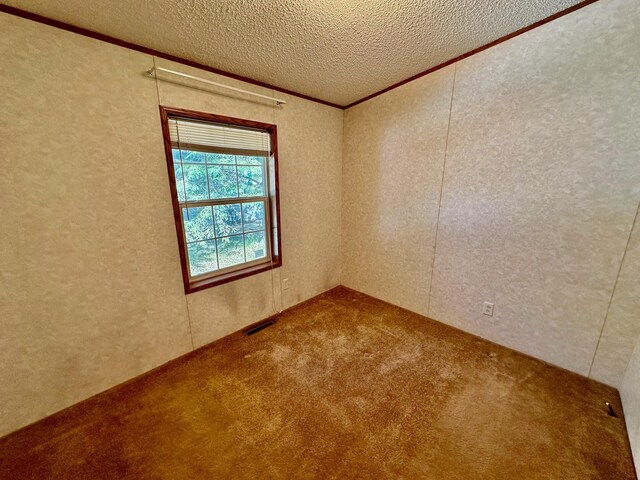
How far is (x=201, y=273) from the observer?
6.94ft

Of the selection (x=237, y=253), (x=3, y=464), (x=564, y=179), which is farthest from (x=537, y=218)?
(x=3, y=464)

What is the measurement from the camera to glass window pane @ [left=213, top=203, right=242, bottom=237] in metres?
2.12

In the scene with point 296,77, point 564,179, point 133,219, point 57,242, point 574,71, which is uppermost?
point 296,77

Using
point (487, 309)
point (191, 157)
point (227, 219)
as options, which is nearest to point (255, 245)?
point (227, 219)

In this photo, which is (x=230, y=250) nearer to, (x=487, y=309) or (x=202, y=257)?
(x=202, y=257)

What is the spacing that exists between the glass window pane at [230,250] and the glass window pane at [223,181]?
397 millimetres

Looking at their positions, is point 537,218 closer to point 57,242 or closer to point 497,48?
point 497,48

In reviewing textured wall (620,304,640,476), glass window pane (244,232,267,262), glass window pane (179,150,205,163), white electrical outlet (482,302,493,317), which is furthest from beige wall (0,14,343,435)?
textured wall (620,304,640,476)

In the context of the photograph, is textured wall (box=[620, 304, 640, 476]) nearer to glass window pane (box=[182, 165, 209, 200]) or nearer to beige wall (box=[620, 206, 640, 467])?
beige wall (box=[620, 206, 640, 467])

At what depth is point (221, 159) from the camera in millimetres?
2066

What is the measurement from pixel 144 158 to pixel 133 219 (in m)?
0.42

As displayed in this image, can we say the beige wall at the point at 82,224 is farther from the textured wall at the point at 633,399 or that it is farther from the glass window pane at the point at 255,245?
the textured wall at the point at 633,399

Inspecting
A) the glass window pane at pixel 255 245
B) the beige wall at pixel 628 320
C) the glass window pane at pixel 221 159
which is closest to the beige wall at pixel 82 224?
the glass window pane at pixel 221 159

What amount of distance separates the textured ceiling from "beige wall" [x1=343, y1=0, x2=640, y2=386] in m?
0.27
